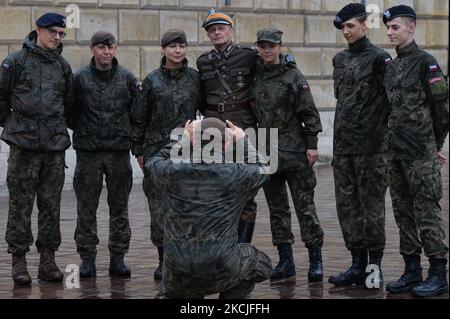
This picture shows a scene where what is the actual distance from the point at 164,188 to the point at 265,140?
2.15m

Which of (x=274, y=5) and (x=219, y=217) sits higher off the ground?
(x=274, y=5)

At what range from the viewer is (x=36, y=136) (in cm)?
912

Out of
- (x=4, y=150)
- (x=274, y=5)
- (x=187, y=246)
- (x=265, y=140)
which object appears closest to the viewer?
(x=187, y=246)

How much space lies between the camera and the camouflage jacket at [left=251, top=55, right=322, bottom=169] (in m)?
9.13

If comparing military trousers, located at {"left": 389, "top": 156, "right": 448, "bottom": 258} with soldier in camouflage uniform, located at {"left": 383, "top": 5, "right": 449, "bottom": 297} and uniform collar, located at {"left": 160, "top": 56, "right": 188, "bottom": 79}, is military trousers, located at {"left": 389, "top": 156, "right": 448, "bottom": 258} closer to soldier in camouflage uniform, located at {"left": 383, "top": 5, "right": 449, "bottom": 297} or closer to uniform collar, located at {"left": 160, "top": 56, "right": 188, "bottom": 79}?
soldier in camouflage uniform, located at {"left": 383, "top": 5, "right": 449, "bottom": 297}

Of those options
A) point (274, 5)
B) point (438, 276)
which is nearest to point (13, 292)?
point (438, 276)

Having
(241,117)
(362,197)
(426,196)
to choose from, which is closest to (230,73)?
(241,117)

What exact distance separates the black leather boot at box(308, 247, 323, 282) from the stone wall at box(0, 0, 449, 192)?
23.0 feet

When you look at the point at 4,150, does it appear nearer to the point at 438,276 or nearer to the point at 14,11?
the point at 14,11

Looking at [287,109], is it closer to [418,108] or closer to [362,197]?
[362,197]

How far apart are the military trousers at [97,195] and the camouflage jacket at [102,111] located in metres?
0.10

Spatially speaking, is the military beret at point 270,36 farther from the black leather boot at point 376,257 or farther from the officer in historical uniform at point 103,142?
the black leather boot at point 376,257

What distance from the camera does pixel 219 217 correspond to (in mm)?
A: 7102
